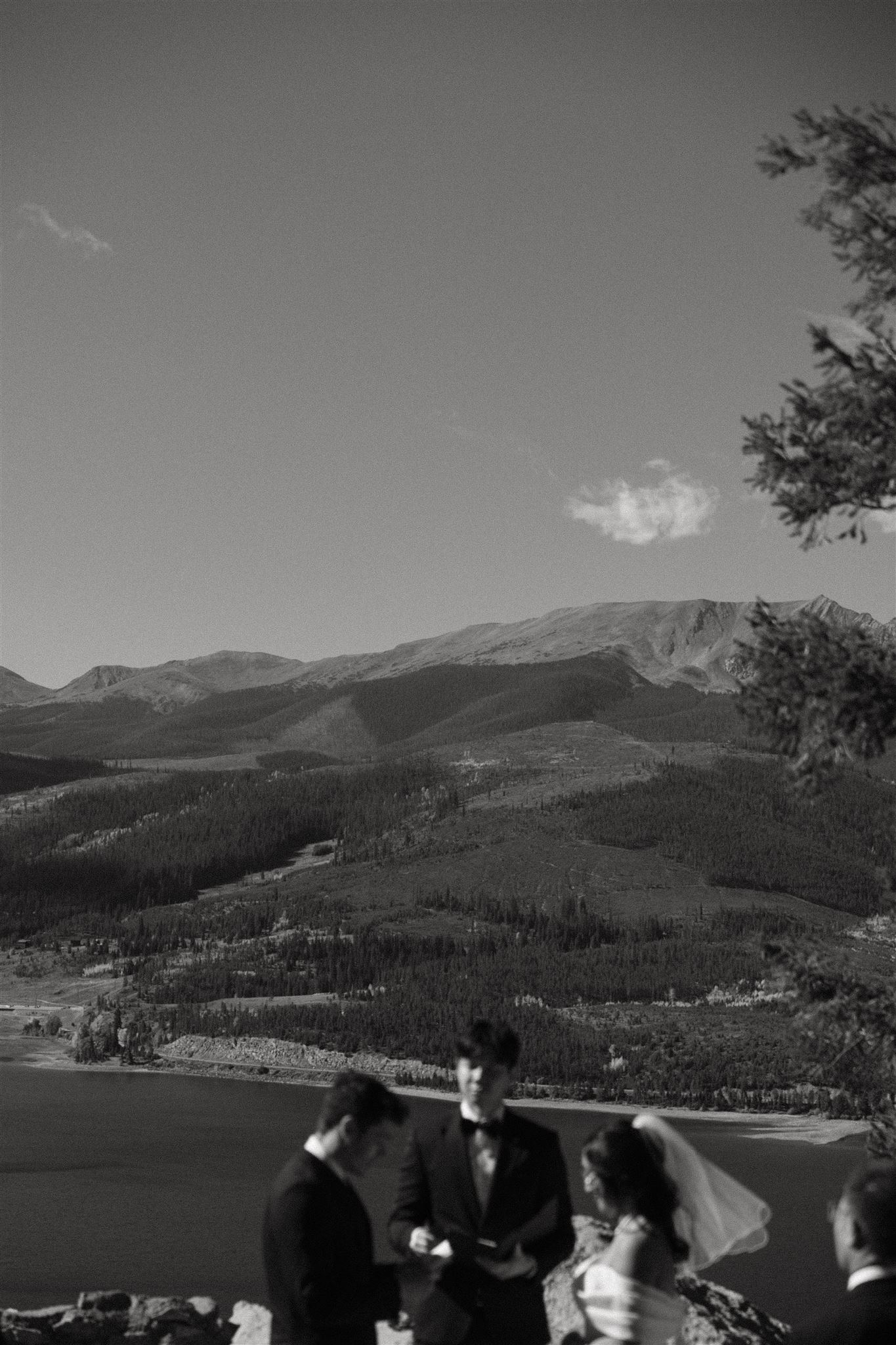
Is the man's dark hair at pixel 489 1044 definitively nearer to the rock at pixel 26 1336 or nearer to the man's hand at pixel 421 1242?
the man's hand at pixel 421 1242

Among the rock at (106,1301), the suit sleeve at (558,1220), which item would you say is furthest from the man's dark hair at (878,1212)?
the rock at (106,1301)

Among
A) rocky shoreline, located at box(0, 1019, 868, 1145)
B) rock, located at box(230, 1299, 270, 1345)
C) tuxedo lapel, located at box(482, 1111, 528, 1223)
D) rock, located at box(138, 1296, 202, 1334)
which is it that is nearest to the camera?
tuxedo lapel, located at box(482, 1111, 528, 1223)

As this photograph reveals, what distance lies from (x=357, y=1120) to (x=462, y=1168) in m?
1.30

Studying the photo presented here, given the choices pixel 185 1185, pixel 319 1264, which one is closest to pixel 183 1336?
pixel 319 1264

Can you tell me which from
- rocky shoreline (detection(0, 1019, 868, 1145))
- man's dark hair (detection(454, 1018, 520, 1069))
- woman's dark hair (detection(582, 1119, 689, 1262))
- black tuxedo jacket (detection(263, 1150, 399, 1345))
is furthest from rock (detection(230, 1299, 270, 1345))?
rocky shoreline (detection(0, 1019, 868, 1145))

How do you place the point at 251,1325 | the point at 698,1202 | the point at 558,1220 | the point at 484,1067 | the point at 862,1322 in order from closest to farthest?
the point at 862,1322 < the point at 698,1202 < the point at 558,1220 < the point at 484,1067 < the point at 251,1325

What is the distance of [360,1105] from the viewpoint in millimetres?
7832

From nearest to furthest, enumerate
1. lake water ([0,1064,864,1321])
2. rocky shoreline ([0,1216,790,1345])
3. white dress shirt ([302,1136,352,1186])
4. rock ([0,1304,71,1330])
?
1. white dress shirt ([302,1136,352,1186])
2. rocky shoreline ([0,1216,790,1345])
3. rock ([0,1304,71,1330])
4. lake water ([0,1064,864,1321])

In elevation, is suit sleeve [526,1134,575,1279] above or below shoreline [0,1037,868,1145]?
above

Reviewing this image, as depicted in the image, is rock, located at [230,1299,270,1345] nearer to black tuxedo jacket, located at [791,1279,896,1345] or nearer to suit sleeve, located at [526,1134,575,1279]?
suit sleeve, located at [526,1134,575,1279]

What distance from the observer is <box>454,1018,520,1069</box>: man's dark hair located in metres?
8.83

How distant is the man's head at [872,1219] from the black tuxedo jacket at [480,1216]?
209 cm

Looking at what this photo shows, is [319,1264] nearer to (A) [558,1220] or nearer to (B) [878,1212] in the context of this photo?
(A) [558,1220]

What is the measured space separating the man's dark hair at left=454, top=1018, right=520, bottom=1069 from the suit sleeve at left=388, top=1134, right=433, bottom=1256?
0.71m
